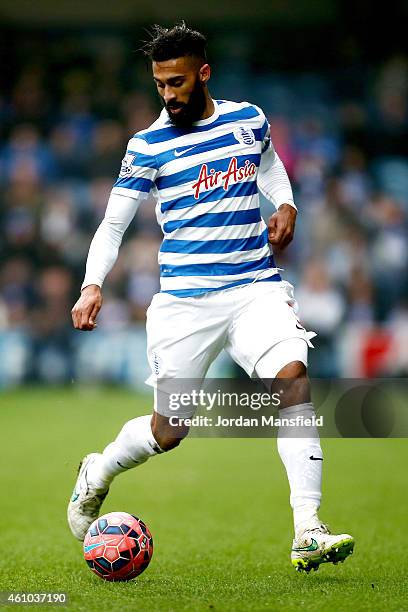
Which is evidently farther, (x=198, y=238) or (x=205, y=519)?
(x=205, y=519)

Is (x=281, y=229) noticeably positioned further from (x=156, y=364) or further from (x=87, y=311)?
(x=87, y=311)

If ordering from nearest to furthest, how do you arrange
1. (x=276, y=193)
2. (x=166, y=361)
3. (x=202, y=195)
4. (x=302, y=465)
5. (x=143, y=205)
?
1. (x=302, y=465)
2. (x=202, y=195)
3. (x=166, y=361)
4. (x=276, y=193)
5. (x=143, y=205)

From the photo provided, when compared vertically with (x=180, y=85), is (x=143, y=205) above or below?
above

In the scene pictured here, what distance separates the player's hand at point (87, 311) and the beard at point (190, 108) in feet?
3.17

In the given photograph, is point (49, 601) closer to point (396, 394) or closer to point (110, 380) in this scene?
point (396, 394)

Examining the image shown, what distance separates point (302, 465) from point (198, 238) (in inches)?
49.4

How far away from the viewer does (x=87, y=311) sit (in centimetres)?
511

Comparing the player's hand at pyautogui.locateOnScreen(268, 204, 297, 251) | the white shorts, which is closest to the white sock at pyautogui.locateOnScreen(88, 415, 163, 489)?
the white shorts

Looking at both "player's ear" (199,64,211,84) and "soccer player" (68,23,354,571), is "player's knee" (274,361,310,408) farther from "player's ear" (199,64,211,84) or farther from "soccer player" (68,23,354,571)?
"player's ear" (199,64,211,84)

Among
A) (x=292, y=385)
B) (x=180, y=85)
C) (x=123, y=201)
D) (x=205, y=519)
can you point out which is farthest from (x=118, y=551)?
(x=180, y=85)

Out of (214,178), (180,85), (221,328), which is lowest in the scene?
(221,328)

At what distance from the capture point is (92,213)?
16.2m

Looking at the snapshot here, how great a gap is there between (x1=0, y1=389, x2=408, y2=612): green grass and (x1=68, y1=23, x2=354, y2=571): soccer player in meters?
0.74

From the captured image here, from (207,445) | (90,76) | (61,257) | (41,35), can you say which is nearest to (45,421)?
(207,445)
